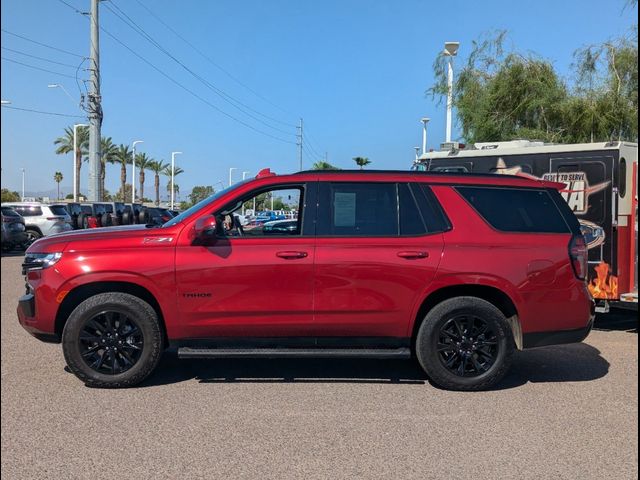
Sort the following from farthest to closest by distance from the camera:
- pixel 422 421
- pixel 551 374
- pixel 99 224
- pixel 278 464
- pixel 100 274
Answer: pixel 99 224, pixel 551 374, pixel 100 274, pixel 422 421, pixel 278 464

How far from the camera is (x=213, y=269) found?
16.7 ft

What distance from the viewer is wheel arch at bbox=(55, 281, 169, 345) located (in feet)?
17.1

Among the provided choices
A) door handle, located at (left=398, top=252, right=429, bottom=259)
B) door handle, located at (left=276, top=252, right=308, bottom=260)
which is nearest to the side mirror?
door handle, located at (left=276, top=252, right=308, bottom=260)

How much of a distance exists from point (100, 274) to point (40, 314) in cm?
66

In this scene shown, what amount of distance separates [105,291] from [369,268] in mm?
2367

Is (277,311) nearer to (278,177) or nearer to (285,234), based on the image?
(285,234)

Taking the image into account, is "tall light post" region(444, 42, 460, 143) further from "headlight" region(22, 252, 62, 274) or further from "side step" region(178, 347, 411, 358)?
"headlight" region(22, 252, 62, 274)

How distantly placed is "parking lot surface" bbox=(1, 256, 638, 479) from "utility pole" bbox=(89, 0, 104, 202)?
1783 cm

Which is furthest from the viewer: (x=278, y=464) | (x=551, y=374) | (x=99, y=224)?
(x=99, y=224)

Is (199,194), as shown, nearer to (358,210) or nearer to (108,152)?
(108,152)

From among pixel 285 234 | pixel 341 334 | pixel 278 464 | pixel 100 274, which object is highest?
pixel 285 234

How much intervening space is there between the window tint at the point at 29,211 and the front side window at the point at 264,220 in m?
18.8

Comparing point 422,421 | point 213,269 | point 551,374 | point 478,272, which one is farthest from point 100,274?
point 551,374

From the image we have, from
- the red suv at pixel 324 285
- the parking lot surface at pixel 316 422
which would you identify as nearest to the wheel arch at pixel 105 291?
the red suv at pixel 324 285
